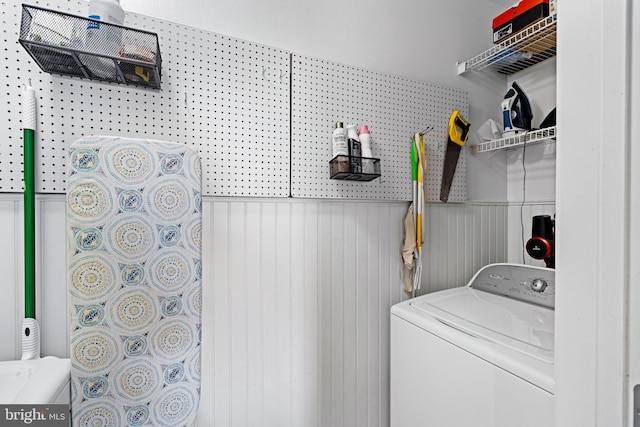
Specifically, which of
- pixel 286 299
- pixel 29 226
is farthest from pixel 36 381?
pixel 286 299

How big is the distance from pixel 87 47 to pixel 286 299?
1023mm

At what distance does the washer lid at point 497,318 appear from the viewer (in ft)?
2.77

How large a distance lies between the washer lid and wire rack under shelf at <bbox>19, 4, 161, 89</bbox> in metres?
1.28

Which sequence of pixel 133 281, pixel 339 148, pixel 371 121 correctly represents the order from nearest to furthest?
pixel 133 281, pixel 339 148, pixel 371 121

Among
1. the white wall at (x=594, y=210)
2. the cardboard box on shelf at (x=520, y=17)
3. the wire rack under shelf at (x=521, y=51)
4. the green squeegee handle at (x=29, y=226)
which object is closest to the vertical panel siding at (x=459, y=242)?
the wire rack under shelf at (x=521, y=51)

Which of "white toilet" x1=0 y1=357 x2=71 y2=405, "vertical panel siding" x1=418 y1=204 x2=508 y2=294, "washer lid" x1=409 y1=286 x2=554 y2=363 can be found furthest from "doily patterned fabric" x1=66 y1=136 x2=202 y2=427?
"vertical panel siding" x1=418 y1=204 x2=508 y2=294

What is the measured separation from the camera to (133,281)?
0.85m

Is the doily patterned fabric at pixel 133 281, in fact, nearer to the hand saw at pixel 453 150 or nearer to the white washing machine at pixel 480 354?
the white washing machine at pixel 480 354

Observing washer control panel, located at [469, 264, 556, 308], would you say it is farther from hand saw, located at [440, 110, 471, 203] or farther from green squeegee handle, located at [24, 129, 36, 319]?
green squeegee handle, located at [24, 129, 36, 319]

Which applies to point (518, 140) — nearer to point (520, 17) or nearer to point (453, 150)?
point (453, 150)

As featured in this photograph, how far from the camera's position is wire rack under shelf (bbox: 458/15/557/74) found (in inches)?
50.4

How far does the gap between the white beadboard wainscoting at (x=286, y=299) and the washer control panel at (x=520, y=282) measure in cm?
19

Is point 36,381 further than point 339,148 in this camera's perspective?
No

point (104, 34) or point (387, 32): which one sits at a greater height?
point (387, 32)
